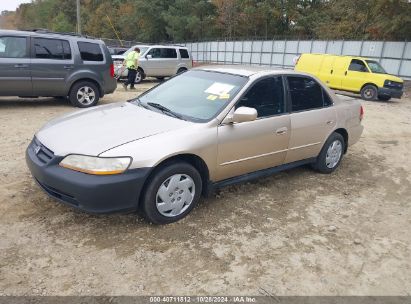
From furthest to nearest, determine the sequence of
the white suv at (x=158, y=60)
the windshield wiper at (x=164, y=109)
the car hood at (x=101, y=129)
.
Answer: the white suv at (x=158, y=60) → the windshield wiper at (x=164, y=109) → the car hood at (x=101, y=129)

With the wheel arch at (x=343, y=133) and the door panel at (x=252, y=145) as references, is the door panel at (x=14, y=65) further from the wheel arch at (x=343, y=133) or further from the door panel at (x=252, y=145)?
the wheel arch at (x=343, y=133)

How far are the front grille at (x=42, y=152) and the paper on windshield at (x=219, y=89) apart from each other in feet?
6.12

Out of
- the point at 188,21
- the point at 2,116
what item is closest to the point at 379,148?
the point at 2,116

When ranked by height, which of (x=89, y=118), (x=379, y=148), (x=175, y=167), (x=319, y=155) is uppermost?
(x=89, y=118)

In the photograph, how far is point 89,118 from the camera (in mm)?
4098

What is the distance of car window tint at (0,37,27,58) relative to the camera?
8.14 m

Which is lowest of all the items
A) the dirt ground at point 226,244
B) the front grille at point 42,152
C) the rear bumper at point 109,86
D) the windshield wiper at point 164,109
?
the dirt ground at point 226,244

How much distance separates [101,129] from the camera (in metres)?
3.71

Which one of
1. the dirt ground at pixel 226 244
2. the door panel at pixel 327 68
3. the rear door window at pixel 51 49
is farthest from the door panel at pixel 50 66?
the door panel at pixel 327 68


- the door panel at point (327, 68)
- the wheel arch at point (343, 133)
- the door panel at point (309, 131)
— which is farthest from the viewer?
the door panel at point (327, 68)

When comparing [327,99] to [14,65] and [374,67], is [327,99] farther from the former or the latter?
[374,67]

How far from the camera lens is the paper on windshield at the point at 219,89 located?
4.23 meters

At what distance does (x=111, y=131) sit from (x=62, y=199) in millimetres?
791

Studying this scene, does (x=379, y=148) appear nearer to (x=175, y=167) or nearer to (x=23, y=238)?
(x=175, y=167)
